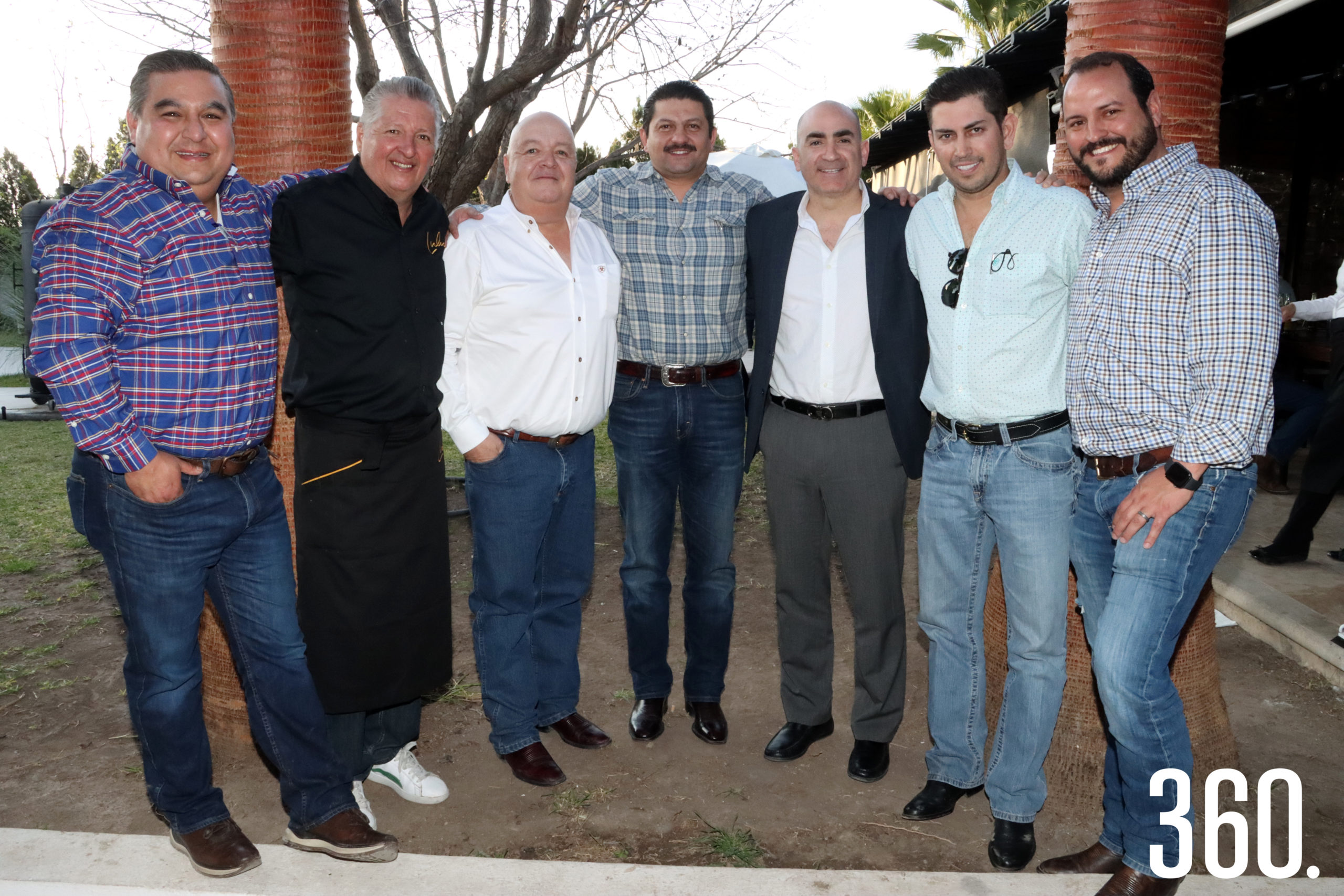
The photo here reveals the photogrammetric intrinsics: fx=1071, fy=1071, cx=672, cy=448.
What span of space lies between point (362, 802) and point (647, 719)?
122cm

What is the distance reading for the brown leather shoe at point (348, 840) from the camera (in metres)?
3.39

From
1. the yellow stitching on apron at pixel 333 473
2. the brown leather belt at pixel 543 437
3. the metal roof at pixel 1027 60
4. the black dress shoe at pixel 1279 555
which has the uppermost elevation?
the metal roof at pixel 1027 60

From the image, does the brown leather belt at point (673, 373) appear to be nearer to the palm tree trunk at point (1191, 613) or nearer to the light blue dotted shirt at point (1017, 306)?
the light blue dotted shirt at point (1017, 306)

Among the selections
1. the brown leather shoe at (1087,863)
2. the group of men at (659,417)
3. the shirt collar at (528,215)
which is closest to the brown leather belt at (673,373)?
the group of men at (659,417)

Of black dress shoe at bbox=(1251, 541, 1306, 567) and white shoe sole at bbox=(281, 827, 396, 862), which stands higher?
black dress shoe at bbox=(1251, 541, 1306, 567)

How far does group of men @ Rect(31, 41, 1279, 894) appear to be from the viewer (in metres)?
2.95

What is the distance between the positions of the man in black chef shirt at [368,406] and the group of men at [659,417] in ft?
0.04

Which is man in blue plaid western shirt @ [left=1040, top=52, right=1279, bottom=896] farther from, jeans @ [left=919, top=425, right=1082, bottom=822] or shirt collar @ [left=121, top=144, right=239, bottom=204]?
shirt collar @ [left=121, top=144, right=239, bottom=204]

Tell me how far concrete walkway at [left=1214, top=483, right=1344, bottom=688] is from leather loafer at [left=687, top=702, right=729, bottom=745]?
2898 mm

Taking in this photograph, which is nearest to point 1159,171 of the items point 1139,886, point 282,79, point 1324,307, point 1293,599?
point 1139,886

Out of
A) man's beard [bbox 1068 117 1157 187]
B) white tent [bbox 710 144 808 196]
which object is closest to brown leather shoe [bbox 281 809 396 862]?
man's beard [bbox 1068 117 1157 187]

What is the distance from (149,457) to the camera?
2951mm

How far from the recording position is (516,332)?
3.90m

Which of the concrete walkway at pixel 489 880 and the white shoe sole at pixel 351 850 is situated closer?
the concrete walkway at pixel 489 880
